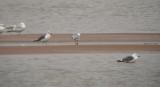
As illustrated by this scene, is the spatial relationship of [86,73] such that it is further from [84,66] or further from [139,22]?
[139,22]

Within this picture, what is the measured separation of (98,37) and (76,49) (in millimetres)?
3132

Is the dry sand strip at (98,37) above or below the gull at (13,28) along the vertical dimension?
below

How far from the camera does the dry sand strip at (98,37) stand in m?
22.3

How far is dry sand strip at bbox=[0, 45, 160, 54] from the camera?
63.5 feet

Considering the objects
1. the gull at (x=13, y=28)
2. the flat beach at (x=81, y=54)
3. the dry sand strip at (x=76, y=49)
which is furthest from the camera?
the gull at (x=13, y=28)

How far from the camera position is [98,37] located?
22.8 meters

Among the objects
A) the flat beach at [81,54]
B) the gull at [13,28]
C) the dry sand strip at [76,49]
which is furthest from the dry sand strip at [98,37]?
the dry sand strip at [76,49]

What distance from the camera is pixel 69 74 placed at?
15.6 m

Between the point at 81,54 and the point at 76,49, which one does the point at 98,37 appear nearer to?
the point at 76,49

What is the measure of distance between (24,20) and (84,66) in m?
9.93

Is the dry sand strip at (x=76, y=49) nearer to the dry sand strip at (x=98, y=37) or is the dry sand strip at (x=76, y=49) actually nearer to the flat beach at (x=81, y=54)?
the flat beach at (x=81, y=54)

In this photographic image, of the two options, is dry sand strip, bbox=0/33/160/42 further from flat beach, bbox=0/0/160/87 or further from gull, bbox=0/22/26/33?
flat beach, bbox=0/0/160/87

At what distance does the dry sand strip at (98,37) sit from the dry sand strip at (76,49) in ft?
6.04

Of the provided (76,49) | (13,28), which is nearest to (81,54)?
(76,49)
